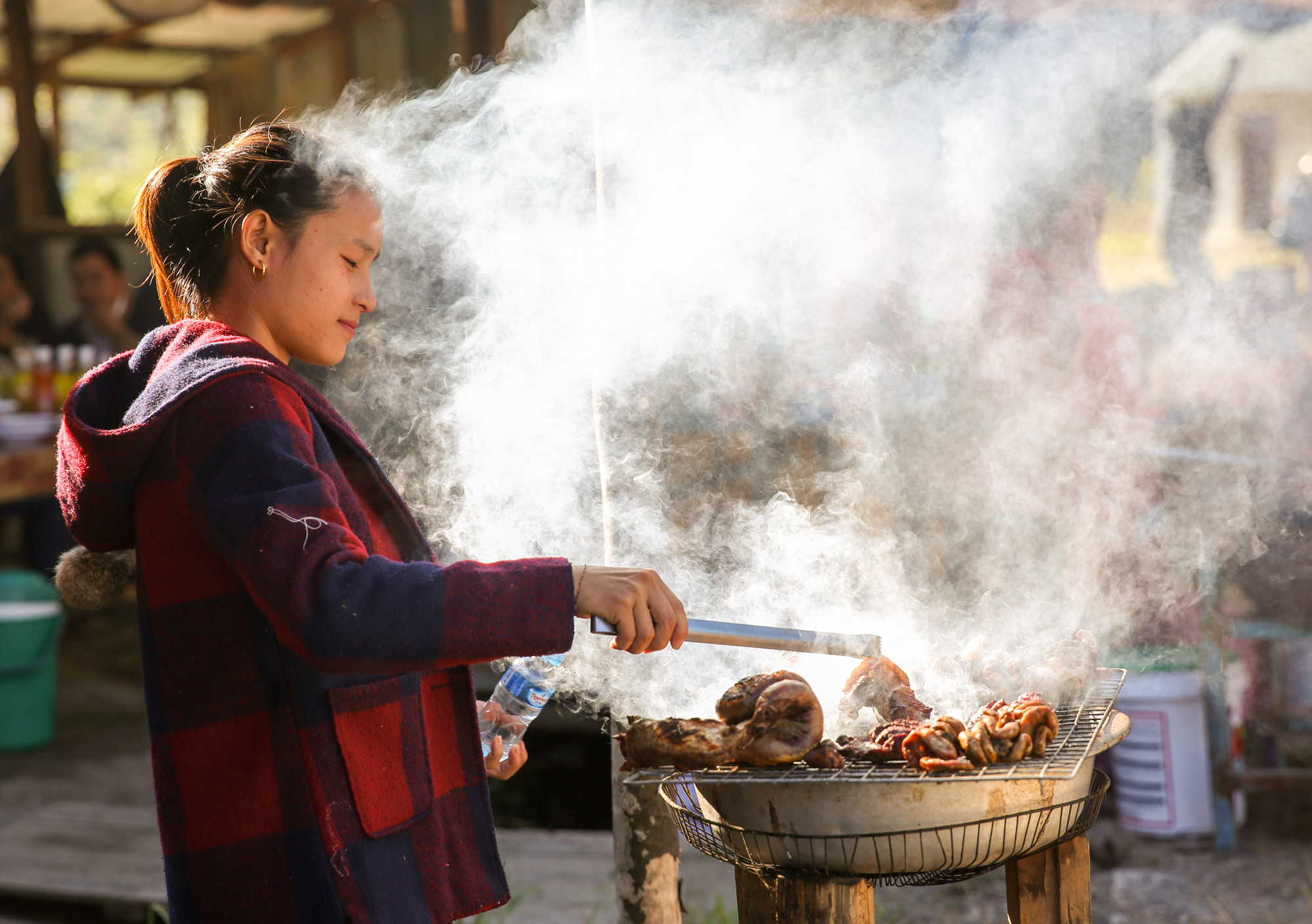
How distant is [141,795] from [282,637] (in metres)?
4.85

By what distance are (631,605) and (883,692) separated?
1.13 metres

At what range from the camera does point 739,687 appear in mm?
2477

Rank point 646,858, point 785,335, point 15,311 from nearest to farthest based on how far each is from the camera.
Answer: point 646,858
point 785,335
point 15,311

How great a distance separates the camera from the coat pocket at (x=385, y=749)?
6.08 feet

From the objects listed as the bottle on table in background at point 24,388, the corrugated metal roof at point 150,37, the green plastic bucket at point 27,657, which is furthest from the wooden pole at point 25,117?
the green plastic bucket at point 27,657

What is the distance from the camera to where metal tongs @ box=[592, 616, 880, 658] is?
7.06ft

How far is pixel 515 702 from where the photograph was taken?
8.90 ft

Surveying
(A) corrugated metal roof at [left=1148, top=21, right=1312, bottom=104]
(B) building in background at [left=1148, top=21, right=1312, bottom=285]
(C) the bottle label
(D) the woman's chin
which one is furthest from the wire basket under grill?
(A) corrugated metal roof at [left=1148, top=21, right=1312, bottom=104]

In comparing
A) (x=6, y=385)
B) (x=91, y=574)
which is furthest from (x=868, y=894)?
(x=6, y=385)

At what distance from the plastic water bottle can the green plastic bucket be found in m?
4.63

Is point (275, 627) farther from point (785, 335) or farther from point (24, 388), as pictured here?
point (24, 388)

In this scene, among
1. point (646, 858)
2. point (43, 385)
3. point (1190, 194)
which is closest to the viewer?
point (646, 858)

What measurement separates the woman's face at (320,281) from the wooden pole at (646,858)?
1610mm

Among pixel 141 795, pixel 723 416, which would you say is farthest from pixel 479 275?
pixel 141 795
